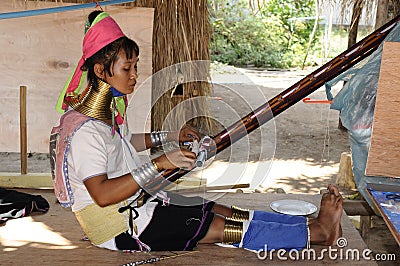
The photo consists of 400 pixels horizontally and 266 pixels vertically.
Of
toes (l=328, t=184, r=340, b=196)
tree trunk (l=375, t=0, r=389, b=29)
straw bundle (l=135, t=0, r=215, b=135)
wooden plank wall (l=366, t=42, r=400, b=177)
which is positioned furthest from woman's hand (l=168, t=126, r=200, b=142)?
tree trunk (l=375, t=0, r=389, b=29)

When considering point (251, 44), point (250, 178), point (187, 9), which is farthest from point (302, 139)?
point (251, 44)

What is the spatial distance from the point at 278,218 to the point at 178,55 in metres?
2.35

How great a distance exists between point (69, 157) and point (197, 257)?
2.30ft

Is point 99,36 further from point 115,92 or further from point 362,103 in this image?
point 362,103

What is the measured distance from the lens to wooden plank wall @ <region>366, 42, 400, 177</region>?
1.92 meters

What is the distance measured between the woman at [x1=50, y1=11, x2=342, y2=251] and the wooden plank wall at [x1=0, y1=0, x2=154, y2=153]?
1.66 m

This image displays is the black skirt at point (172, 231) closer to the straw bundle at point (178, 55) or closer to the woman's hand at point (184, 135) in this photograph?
the woman's hand at point (184, 135)

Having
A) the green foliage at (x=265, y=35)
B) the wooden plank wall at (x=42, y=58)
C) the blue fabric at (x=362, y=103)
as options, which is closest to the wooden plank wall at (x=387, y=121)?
the blue fabric at (x=362, y=103)

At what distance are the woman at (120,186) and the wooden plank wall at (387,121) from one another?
42 centimetres

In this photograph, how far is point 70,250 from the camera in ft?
7.59

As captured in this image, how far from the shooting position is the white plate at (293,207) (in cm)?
261

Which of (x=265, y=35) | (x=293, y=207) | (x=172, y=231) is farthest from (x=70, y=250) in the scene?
(x=265, y=35)

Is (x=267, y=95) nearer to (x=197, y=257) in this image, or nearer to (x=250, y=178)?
(x=250, y=178)

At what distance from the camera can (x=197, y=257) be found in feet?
7.41
